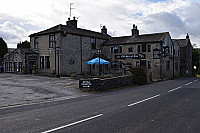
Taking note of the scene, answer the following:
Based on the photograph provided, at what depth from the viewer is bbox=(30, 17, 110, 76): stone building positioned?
31.0m

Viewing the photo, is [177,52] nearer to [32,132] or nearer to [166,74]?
[166,74]

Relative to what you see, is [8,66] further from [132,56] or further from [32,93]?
[32,93]

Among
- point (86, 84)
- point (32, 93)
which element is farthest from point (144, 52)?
point (32, 93)

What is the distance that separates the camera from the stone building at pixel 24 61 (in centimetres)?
3169

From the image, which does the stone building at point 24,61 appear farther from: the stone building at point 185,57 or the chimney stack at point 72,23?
the stone building at point 185,57

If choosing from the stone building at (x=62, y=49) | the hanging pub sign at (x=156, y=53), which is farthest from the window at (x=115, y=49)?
the hanging pub sign at (x=156, y=53)

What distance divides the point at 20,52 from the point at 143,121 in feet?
93.7

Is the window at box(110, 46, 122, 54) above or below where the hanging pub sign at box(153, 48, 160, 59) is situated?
above

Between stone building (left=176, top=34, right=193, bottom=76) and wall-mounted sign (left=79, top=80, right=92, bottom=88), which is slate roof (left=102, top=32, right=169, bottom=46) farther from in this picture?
wall-mounted sign (left=79, top=80, right=92, bottom=88)

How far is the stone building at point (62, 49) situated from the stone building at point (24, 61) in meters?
0.96

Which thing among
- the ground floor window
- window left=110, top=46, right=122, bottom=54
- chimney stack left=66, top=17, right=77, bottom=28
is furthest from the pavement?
window left=110, top=46, right=122, bottom=54

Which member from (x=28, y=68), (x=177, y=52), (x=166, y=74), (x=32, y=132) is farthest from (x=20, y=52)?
(x=177, y=52)

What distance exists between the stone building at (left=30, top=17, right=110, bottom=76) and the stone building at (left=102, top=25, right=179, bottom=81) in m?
5.53

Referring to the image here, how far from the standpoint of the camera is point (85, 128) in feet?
20.9
